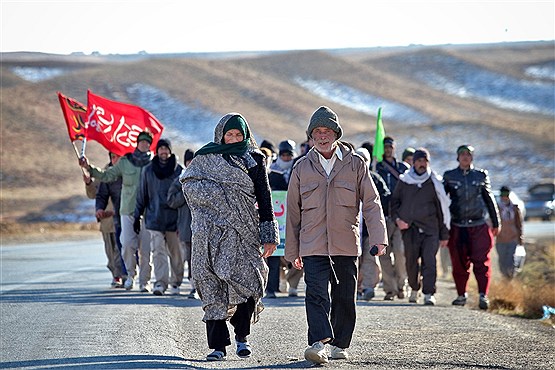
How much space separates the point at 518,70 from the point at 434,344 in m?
110

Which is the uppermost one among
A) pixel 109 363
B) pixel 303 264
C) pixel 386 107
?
pixel 386 107

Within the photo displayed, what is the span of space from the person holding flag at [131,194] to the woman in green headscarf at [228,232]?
683 centimetres

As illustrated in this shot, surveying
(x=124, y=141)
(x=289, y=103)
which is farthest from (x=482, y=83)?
(x=124, y=141)

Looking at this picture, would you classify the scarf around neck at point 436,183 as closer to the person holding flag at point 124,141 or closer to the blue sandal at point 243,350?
the person holding flag at point 124,141

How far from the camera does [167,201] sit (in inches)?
622

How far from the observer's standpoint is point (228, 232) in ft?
34.5

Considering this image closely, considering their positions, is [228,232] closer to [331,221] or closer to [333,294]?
[331,221]

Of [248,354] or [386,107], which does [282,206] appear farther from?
[386,107]

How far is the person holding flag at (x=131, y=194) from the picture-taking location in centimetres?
1741

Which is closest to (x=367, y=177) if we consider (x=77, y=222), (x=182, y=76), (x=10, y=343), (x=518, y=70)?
(x=10, y=343)

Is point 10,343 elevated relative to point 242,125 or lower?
lower

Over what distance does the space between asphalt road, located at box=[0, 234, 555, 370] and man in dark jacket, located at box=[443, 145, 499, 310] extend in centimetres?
57

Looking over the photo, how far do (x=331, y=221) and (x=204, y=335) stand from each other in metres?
2.25

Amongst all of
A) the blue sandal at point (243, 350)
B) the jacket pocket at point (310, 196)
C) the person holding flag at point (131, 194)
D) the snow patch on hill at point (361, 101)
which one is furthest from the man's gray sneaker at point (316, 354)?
the snow patch on hill at point (361, 101)
